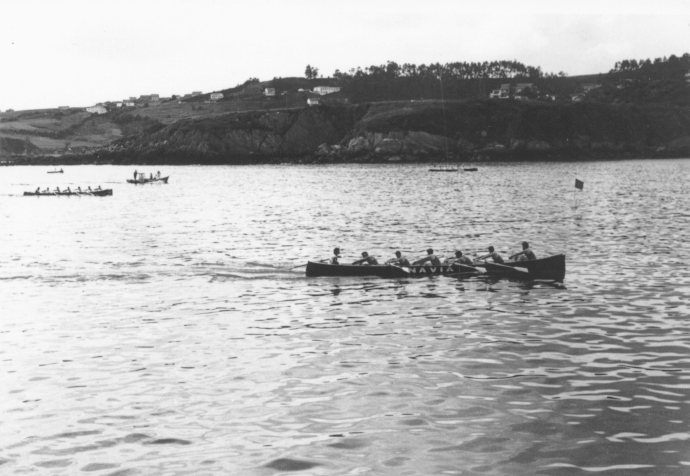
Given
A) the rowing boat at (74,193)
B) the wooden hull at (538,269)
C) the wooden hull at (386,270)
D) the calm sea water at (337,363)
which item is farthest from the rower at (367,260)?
the rowing boat at (74,193)

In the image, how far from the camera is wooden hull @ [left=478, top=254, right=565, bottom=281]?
129ft

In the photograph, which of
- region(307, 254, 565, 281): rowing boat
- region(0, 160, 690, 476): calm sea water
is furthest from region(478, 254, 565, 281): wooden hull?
region(0, 160, 690, 476): calm sea water

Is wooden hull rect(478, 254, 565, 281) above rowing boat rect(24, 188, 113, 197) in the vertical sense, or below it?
below

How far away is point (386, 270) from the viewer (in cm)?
4084

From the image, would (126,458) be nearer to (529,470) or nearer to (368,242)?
(529,470)

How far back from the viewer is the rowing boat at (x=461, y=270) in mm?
39375

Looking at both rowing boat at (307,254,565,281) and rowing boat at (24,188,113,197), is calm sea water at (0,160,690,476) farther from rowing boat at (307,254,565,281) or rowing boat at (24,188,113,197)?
rowing boat at (24,188,113,197)

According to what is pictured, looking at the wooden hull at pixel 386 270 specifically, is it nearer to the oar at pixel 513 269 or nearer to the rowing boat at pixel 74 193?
the oar at pixel 513 269

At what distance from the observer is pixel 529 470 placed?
54.0 feet

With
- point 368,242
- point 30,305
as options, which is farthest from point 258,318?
Answer: point 368,242

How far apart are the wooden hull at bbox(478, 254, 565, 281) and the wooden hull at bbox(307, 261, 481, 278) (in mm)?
1731

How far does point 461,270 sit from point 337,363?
18052 millimetres

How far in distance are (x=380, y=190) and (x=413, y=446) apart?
100m

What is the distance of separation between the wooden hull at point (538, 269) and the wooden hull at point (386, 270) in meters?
1.73
